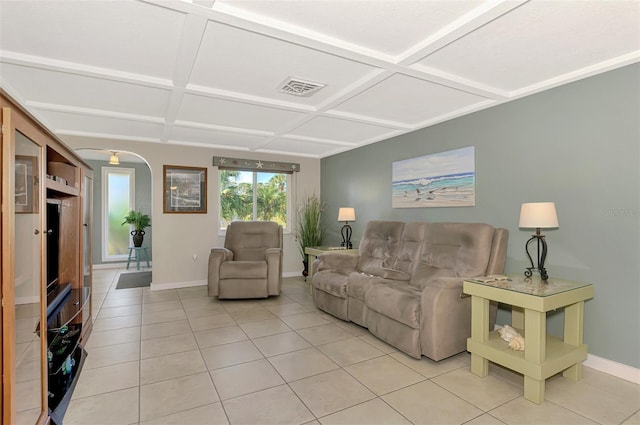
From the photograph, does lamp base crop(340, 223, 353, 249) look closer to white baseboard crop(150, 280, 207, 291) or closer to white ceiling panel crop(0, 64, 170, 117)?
white baseboard crop(150, 280, 207, 291)

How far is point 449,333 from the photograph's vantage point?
A: 2707 millimetres

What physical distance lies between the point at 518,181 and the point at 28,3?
374cm

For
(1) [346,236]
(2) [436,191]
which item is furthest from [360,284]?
(1) [346,236]

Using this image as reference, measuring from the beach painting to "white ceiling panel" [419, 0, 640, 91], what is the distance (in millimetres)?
1047

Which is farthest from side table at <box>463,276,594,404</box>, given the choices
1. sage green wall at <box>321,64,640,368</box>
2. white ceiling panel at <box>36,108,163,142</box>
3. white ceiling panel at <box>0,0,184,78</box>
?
white ceiling panel at <box>36,108,163,142</box>

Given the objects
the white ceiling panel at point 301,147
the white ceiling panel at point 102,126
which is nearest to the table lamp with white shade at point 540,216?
the white ceiling panel at point 301,147

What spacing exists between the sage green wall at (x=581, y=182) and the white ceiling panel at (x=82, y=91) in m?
3.19

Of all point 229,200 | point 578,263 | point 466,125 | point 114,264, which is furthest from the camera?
point 114,264

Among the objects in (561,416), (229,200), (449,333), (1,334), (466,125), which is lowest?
(561,416)

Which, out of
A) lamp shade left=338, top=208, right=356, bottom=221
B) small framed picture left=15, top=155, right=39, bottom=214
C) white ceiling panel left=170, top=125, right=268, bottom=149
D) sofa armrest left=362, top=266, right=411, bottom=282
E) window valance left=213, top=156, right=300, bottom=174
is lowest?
sofa armrest left=362, top=266, right=411, bottom=282

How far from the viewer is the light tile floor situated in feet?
6.53

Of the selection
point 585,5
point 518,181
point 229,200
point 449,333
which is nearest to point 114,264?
point 229,200

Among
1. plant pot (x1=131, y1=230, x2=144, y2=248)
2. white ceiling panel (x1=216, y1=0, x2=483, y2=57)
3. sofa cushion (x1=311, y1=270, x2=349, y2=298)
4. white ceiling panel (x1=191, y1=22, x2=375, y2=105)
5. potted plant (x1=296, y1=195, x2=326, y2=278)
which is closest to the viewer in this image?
white ceiling panel (x1=216, y1=0, x2=483, y2=57)

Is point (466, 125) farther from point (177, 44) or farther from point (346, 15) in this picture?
point (177, 44)
